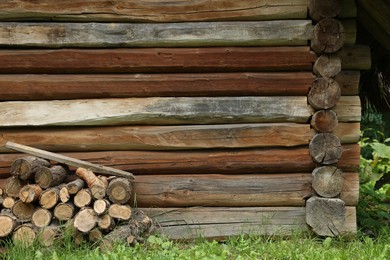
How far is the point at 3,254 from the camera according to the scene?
4.64 metres

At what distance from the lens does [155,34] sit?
508 centimetres

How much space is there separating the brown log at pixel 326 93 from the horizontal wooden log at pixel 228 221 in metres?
1.03

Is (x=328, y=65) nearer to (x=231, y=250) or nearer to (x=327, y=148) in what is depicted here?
(x=327, y=148)

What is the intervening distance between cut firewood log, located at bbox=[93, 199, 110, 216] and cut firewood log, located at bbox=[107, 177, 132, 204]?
4.3 inches

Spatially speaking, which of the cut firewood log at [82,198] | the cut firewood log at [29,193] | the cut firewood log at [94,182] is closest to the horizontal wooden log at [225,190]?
the cut firewood log at [94,182]

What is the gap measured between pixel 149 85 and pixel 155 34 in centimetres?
48

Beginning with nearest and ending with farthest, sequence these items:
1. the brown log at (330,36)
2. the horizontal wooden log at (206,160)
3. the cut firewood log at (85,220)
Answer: the cut firewood log at (85,220) < the brown log at (330,36) < the horizontal wooden log at (206,160)

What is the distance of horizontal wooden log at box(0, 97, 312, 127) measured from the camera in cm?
504

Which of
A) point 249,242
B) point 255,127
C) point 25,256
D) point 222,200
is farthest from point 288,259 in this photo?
point 25,256

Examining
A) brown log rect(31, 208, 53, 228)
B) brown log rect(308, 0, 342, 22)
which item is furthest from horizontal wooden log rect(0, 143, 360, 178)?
brown log rect(308, 0, 342, 22)

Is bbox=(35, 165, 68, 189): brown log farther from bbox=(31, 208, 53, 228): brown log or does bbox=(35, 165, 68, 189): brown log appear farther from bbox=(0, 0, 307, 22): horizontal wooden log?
bbox=(0, 0, 307, 22): horizontal wooden log

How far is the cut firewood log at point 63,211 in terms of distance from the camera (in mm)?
4707

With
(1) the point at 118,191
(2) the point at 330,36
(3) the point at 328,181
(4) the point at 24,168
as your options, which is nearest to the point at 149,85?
(1) the point at 118,191

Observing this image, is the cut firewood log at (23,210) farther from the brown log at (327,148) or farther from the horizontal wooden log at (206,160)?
the brown log at (327,148)
